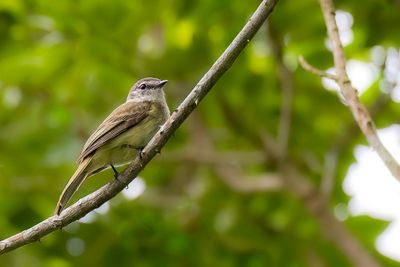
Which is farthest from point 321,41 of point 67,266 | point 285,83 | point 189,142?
point 67,266

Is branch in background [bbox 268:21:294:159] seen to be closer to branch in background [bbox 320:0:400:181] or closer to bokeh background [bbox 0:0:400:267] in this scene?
bokeh background [bbox 0:0:400:267]

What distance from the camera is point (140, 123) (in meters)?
6.77

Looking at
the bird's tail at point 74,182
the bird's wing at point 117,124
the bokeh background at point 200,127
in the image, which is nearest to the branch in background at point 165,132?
the bird's tail at point 74,182

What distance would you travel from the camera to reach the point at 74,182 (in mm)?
6258

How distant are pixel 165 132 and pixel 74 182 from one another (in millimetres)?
1562

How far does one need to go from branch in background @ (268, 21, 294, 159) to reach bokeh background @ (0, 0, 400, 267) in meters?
0.02

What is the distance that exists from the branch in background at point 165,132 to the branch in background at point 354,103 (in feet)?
2.93

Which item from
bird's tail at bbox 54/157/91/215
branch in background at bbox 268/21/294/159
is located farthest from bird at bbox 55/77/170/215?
branch in background at bbox 268/21/294/159

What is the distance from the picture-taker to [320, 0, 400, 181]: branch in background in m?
4.88

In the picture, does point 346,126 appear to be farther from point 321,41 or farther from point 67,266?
point 67,266

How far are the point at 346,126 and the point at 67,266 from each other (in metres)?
3.17

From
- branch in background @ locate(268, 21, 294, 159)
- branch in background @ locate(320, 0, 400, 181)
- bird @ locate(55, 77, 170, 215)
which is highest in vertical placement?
branch in background @ locate(268, 21, 294, 159)

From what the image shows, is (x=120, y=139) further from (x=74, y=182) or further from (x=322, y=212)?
(x=322, y=212)

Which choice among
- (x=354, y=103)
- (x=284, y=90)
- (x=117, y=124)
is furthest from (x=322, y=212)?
(x=354, y=103)
